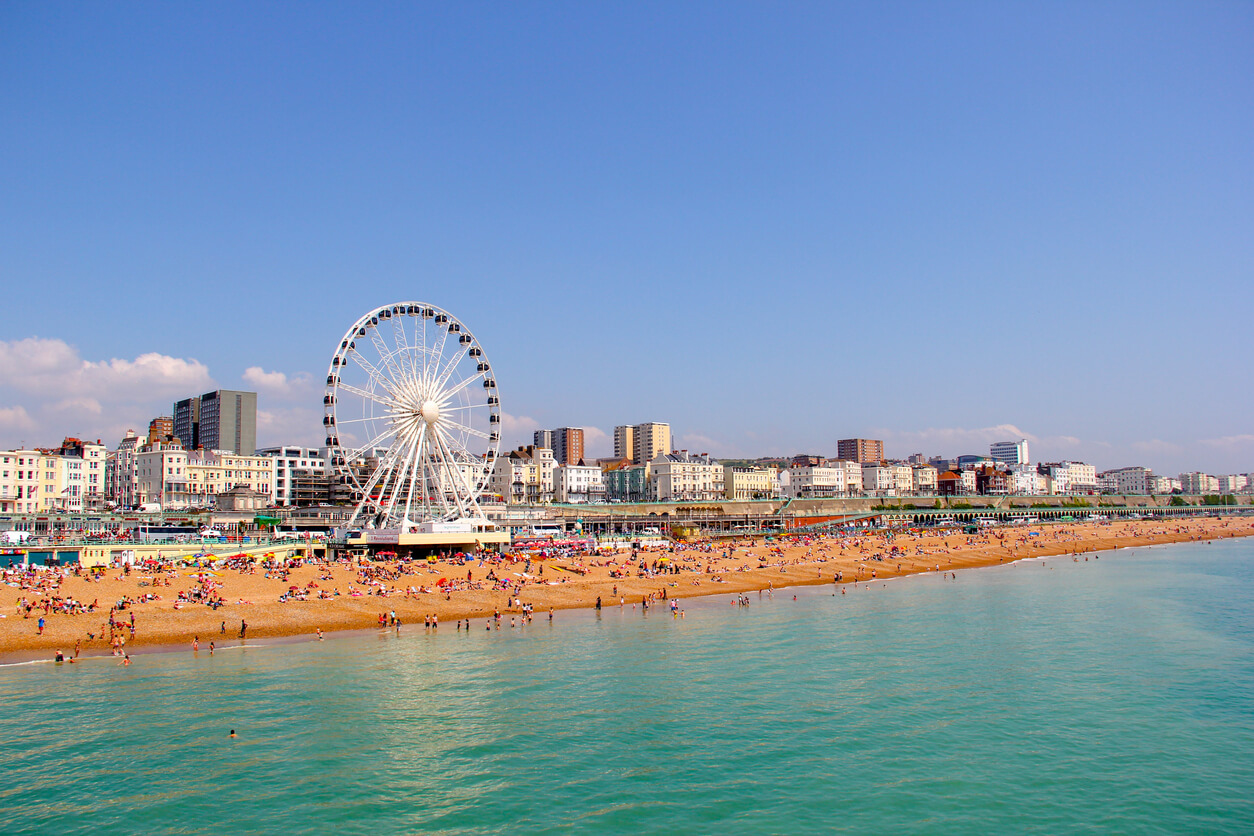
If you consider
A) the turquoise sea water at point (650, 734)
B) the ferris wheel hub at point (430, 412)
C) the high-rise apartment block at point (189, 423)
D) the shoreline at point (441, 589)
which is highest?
the high-rise apartment block at point (189, 423)

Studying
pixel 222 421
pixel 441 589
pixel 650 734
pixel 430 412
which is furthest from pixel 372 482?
pixel 222 421

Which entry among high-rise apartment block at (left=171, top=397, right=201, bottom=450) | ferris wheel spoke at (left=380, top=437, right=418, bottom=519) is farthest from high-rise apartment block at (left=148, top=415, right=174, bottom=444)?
ferris wheel spoke at (left=380, top=437, right=418, bottom=519)

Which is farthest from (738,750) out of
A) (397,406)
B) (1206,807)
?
(397,406)

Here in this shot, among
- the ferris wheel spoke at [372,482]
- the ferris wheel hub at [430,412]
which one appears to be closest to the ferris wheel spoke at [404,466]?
the ferris wheel spoke at [372,482]

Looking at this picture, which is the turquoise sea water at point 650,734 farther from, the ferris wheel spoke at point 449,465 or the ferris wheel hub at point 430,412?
the ferris wheel spoke at point 449,465

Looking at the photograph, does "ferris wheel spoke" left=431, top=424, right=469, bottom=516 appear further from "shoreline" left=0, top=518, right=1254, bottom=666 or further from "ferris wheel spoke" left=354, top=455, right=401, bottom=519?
"shoreline" left=0, top=518, right=1254, bottom=666

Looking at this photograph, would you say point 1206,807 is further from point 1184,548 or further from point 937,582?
point 1184,548

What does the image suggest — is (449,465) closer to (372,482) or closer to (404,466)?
(404,466)
